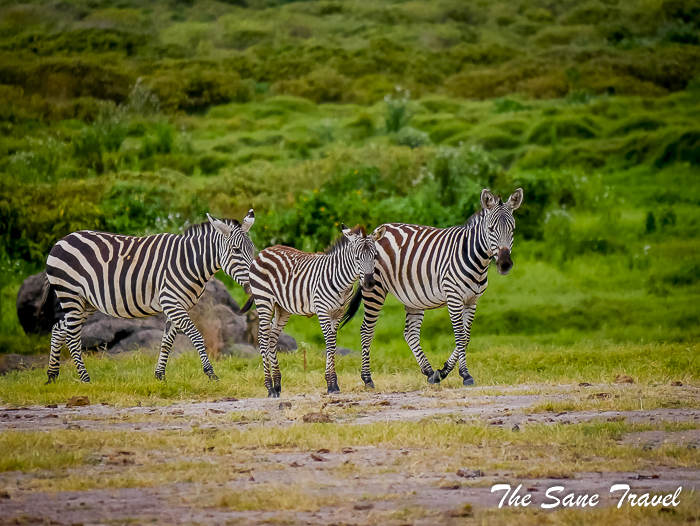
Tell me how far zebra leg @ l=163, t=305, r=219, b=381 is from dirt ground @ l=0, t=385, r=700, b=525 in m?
2.21

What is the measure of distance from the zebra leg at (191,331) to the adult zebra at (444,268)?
2.06 m

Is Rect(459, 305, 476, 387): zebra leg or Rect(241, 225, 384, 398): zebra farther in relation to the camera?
Rect(459, 305, 476, 387): zebra leg

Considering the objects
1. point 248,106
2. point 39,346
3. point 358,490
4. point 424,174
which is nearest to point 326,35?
point 248,106

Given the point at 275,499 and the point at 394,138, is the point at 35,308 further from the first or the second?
the point at 394,138

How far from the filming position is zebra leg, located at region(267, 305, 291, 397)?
36.1 ft

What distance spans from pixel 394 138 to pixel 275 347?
66.0ft

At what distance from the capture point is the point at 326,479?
21.3 feet

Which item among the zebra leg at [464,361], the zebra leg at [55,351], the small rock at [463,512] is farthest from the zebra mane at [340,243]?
the small rock at [463,512]

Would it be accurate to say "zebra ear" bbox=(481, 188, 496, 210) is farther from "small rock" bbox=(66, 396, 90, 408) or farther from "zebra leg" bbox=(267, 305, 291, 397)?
"small rock" bbox=(66, 396, 90, 408)

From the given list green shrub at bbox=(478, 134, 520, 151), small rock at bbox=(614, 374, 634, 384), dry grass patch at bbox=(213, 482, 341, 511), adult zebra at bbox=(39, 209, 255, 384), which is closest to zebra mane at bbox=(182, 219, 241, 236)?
adult zebra at bbox=(39, 209, 255, 384)

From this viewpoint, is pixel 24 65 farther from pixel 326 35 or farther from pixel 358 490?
pixel 358 490

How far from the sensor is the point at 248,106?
116ft

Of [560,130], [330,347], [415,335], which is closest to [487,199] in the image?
[415,335]

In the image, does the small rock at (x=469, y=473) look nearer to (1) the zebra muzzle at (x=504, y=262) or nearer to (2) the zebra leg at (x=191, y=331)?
(1) the zebra muzzle at (x=504, y=262)
